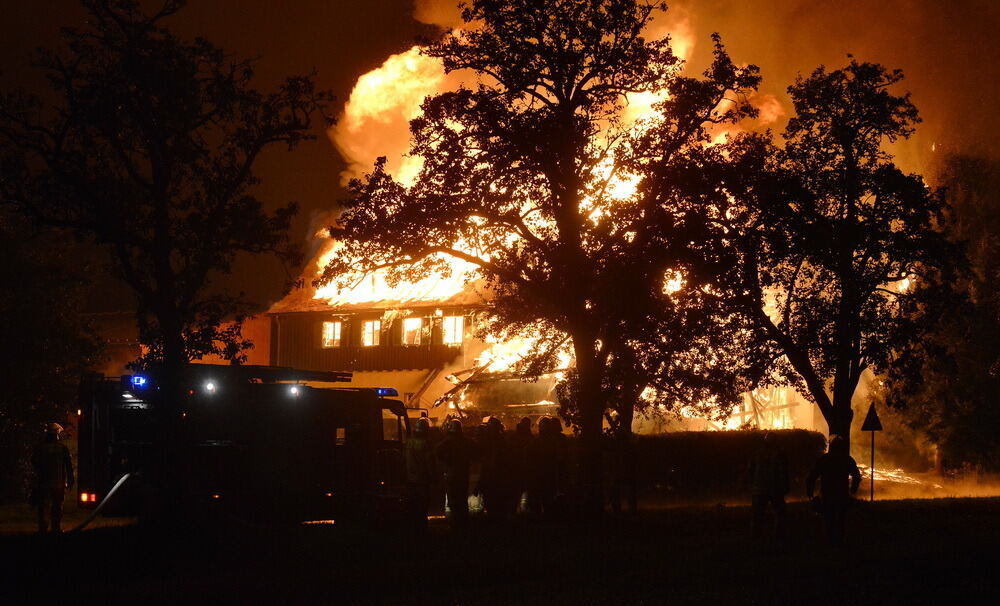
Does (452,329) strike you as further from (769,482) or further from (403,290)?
(769,482)

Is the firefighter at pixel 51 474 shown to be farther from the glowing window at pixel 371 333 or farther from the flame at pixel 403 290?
the glowing window at pixel 371 333

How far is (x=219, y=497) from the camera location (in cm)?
1902

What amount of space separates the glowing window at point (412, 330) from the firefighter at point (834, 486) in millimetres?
37991

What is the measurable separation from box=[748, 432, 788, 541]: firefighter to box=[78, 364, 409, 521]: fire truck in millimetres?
6091

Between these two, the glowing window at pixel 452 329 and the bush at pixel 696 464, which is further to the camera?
the glowing window at pixel 452 329

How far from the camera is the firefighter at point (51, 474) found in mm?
18917

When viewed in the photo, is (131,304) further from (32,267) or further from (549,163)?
(549,163)

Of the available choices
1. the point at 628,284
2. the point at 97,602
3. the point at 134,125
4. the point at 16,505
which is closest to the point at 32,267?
the point at 16,505

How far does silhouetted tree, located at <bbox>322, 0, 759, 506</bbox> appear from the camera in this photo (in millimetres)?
22031

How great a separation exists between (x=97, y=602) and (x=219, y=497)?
7.23 m

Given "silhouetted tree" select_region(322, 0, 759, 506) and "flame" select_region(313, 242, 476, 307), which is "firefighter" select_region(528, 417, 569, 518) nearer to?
"silhouetted tree" select_region(322, 0, 759, 506)

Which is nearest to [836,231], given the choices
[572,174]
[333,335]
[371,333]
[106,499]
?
[572,174]

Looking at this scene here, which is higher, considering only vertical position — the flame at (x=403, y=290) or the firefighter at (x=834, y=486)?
the flame at (x=403, y=290)

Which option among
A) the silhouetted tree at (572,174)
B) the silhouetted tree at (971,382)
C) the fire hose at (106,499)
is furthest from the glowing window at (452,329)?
the fire hose at (106,499)
